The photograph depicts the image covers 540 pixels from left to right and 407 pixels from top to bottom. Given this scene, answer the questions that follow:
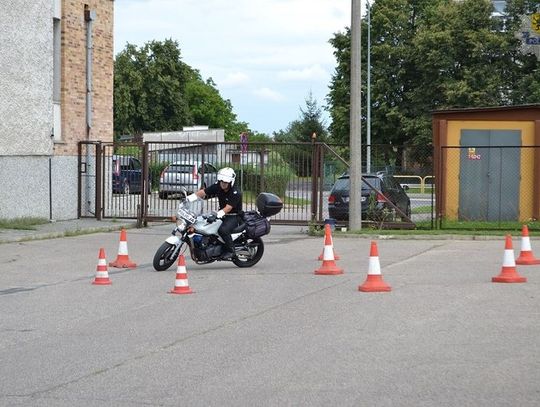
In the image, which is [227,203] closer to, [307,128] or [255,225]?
[255,225]

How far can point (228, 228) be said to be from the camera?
1557cm

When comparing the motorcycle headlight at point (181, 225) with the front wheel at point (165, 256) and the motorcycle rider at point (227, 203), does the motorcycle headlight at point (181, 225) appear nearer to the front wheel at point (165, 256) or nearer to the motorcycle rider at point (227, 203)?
the front wheel at point (165, 256)

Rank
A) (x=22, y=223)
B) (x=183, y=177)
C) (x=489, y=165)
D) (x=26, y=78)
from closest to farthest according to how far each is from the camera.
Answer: (x=22, y=223), (x=26, y=78), (x=489, y=165), (x=183, y=177)

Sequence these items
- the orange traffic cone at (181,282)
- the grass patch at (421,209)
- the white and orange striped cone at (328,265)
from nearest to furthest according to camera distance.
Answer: the orange traffic cone at (181,282) → the white and orange striped cone at (328,265) → the grass patch at (421,209)

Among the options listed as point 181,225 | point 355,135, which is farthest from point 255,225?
point 355,135

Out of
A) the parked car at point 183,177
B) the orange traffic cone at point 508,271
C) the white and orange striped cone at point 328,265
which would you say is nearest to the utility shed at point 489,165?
the parked car at point 183,177

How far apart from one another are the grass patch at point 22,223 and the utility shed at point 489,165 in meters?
10.1

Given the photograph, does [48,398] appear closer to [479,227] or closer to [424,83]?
[479,227]

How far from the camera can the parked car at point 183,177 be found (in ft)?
84.3

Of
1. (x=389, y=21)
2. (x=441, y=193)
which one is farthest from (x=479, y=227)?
(x=389, y=21)

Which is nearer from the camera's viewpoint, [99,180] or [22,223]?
[22,223]

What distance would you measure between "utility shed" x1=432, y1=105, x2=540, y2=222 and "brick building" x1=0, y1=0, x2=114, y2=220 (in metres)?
9.87

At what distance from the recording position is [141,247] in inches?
803

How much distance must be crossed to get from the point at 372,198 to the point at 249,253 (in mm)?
8570
